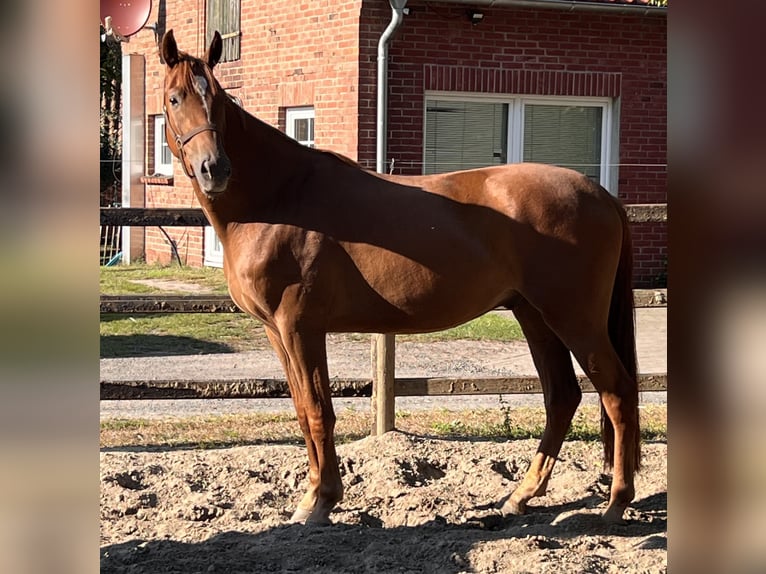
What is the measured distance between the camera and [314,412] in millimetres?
4348

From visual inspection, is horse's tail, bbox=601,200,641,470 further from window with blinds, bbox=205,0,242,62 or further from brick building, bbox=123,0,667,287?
window with blinds, bbox=205,0,242,62

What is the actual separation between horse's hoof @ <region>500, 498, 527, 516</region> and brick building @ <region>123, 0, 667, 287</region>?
6.79 meters

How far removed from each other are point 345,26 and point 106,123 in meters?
9.66

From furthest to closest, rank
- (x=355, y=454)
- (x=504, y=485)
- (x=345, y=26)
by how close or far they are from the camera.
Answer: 1. (x=345, y=26)
2. (x=355, y=454)
3. (x=504, y=485)

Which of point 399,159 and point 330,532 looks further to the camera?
point 399,159

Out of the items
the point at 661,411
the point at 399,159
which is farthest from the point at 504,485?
the point at 399,159

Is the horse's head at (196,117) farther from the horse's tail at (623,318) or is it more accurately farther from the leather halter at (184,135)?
the horse's tail at (623,318)

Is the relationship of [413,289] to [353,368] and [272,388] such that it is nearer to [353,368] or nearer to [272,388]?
[272,388]

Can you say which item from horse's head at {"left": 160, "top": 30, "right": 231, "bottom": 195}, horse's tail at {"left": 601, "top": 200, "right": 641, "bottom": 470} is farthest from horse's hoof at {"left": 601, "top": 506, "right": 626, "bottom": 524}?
horse's head at {"left": 160, "top": 30, "right": 231, "bottom": 195}

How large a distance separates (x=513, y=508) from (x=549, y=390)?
0.66 metres

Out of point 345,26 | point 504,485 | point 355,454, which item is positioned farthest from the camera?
point 345,26
